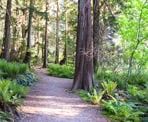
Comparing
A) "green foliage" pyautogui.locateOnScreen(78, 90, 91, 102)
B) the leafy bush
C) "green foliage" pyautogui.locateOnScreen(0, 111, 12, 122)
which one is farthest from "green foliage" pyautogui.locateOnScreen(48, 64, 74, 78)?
"green foliage" pyautogui.locateOnScreen(0, 111, 12, 122)

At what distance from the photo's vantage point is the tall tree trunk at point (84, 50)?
13078mm

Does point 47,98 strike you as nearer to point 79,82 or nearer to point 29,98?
point 29,98

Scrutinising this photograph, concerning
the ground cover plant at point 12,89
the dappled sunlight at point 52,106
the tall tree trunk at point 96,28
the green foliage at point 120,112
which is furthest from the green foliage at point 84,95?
the tall tree trunk at point 96,28

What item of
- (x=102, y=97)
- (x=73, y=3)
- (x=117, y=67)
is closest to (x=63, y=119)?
(x=102, y=97)

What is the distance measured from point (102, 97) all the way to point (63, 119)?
363cm

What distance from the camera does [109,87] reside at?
11375 millimetres

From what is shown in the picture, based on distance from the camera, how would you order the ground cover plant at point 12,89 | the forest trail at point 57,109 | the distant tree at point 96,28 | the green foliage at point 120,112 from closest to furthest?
the ground cover plant at point 12,89 < the forest trail at point 57,109 < the green foliage at point 120,112 < the distant tree at point 96,28

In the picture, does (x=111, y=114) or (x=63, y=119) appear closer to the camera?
(x=63, y=119)

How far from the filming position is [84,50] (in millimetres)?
13188

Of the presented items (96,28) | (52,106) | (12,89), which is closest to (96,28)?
(96,28)

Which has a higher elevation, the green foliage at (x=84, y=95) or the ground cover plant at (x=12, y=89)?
the ground cover plant at (x=12, y=89)

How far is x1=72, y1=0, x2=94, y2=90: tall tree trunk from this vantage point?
13078 mm

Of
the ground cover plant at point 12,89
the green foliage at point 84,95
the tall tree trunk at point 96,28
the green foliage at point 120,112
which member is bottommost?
the green foliage at point 120,112

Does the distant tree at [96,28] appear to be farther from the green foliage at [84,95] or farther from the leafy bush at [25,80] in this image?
the green foliage at [84,95]
